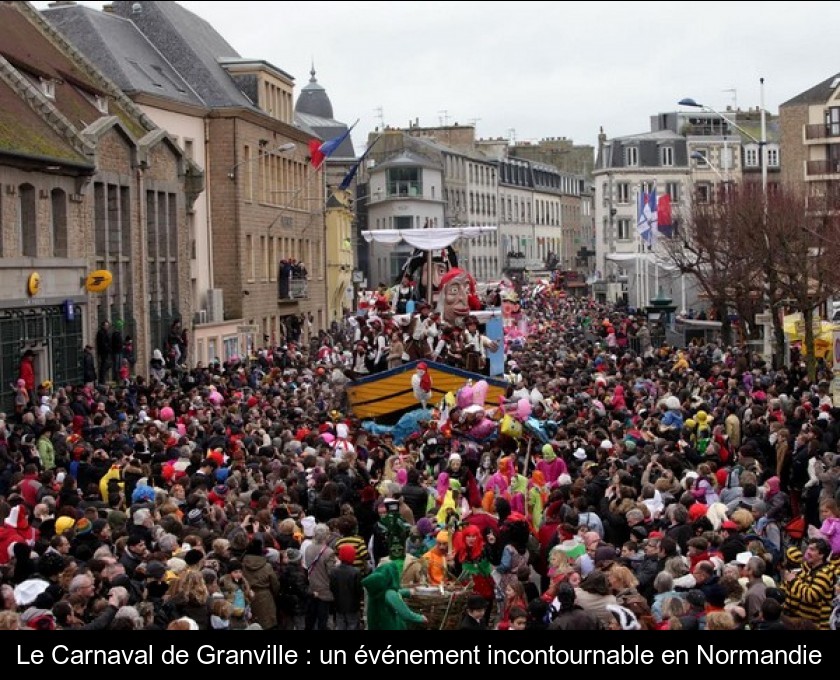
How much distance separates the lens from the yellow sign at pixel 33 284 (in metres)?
32.8

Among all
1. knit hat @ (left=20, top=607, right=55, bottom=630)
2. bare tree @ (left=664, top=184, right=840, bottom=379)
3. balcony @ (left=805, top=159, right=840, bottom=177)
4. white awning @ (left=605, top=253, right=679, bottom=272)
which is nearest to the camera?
knit hat @ (left=20, top=607, right=55, bottom=630)

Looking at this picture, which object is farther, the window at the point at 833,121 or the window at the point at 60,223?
the window at the point at 833,121

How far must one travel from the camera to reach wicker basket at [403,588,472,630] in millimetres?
14422

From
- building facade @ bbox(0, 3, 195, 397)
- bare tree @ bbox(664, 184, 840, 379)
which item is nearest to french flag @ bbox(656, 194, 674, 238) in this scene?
bare tree @ bbox(664, 184, 840, 379)

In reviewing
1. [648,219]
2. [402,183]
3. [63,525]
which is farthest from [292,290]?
[63,525]

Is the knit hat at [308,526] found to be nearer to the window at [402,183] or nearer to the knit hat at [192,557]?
the knit hat at [192,557]

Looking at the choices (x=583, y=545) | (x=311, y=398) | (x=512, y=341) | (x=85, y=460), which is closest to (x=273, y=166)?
(x=512, y=341)

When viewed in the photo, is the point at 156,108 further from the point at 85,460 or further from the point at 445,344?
the point at 85,460

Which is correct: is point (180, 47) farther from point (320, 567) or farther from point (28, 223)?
point (320, 567)

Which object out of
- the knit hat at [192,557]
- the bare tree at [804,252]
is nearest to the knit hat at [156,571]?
the knit hat at [192,557]

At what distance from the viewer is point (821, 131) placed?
79562 millimetres

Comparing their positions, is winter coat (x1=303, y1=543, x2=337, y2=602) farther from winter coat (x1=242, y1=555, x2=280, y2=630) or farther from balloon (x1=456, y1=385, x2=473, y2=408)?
balloon (x1=456, y1=385, x2=473, y2=408)

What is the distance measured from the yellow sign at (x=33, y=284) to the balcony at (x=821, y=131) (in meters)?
54.0

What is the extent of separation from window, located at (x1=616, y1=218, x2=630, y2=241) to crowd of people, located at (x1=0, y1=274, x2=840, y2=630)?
8792 cm
